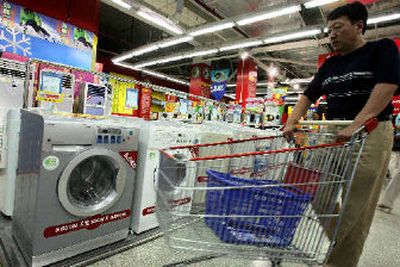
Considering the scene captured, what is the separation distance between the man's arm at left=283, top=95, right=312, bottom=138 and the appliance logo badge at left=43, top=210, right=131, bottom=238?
1546 mm

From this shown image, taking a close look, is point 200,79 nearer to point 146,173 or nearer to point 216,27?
point 216,27

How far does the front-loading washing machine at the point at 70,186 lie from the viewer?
1.77m

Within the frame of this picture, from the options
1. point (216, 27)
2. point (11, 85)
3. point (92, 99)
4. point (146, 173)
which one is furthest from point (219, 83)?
point (146, 173)

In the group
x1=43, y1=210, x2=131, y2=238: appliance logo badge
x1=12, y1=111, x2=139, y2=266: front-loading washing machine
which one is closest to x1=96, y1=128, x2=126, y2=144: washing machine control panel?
x1=12, y1=111, x2=139, y2=266: front-loading washing machine

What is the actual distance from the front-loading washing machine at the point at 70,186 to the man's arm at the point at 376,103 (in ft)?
5.45

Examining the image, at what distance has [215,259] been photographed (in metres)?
2.14

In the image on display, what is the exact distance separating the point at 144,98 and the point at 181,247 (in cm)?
1027

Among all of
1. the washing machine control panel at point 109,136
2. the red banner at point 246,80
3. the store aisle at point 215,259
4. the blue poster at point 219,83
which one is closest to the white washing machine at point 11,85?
the washing machine control panel at point 109,136

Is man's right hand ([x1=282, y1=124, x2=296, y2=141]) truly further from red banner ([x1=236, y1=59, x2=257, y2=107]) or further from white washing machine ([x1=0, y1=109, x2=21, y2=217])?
red banner ([x1=236, y1=59, x2=257, y2=107])

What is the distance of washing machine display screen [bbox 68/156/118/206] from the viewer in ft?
7.03

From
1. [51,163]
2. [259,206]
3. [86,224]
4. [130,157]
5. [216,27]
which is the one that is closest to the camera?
[259,206]

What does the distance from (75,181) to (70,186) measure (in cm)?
7

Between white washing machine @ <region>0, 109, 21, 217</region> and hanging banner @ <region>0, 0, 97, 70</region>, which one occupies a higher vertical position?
hanging banner @ <region>0, 0, 97, 70</region>

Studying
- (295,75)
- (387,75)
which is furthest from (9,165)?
(295,75)
